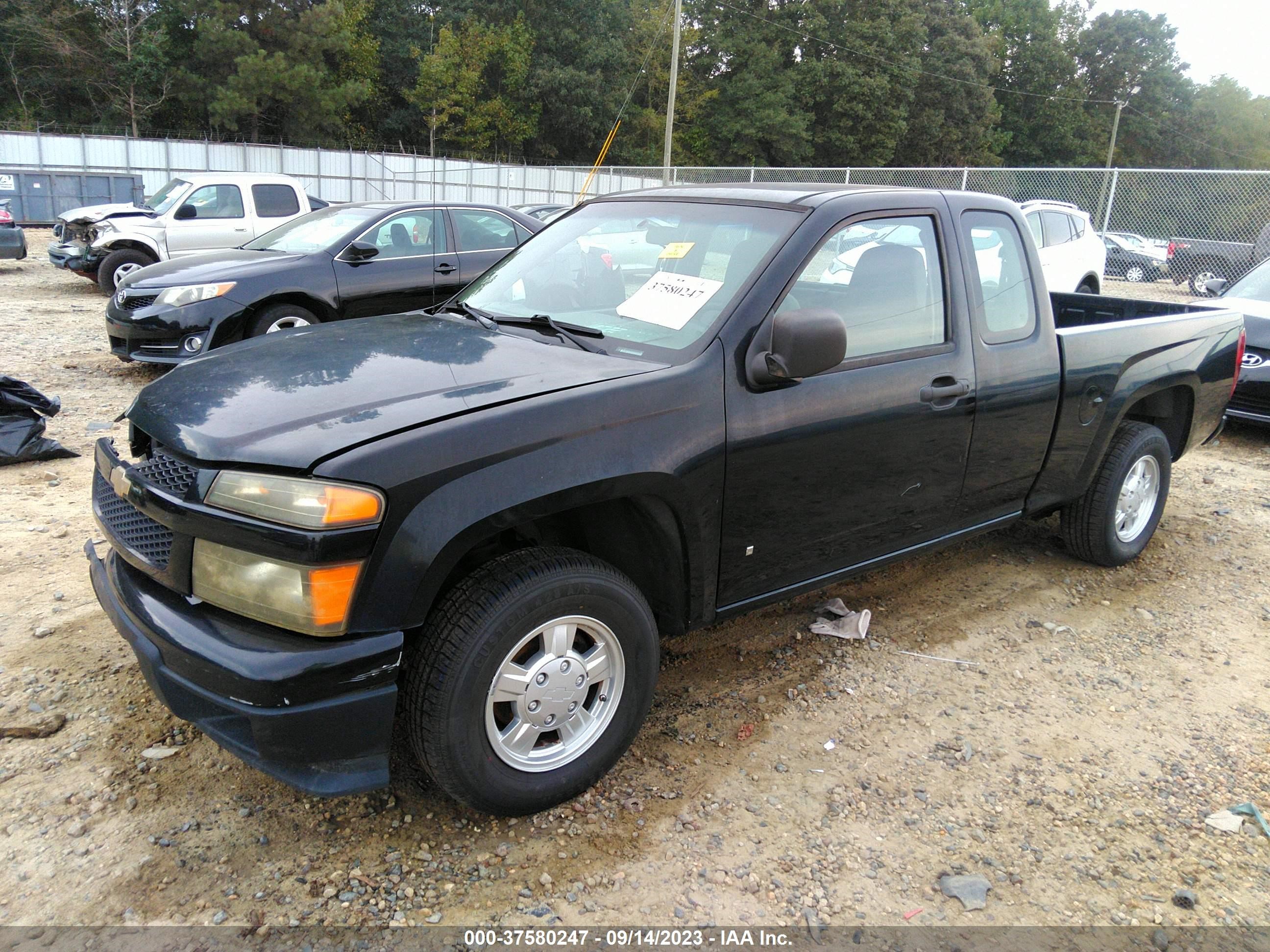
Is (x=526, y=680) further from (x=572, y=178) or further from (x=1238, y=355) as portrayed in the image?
(x=572, y=178)

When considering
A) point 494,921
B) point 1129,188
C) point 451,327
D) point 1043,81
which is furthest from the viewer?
point 1043,81

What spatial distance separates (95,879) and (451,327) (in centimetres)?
208

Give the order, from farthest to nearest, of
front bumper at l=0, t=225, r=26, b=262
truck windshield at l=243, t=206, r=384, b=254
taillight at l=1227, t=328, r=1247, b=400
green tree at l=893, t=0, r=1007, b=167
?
green tree at l=893, t=0, r=1007, b=167 < front bumper at l=0, t=225, r=26, b=262 < truck windshield at l=243, t=206, r=384, b=254 < taillight at l=1227, t=328, r=1247, b=400

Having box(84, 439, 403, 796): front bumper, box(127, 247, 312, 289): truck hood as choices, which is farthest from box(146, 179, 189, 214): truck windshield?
box(84, 439, 403, 796): front bumper

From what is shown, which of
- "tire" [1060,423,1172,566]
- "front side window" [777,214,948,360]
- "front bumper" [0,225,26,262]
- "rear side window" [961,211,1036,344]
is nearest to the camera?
"front side window" [777,214,948,360]

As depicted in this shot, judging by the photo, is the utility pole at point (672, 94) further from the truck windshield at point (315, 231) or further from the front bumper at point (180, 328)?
the front bumper at point (180, 328)

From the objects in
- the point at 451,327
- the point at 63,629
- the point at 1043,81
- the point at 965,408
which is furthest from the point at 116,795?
the point at 1043,81

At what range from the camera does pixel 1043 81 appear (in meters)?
64.4

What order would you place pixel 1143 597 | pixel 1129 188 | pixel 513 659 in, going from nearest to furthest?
pixel 513 659, pixel 1143 597, pixel 1129 188

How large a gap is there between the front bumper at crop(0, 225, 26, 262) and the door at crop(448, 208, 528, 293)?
10316mm

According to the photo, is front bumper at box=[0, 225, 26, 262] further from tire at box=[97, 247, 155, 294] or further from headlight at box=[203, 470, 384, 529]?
headlight at box=[203, 470, 384, 529]

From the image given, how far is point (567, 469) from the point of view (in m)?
2.53

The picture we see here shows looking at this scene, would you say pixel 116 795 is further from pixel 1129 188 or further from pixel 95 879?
pixel 1129 188

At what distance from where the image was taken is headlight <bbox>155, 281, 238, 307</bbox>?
7.36 metres
